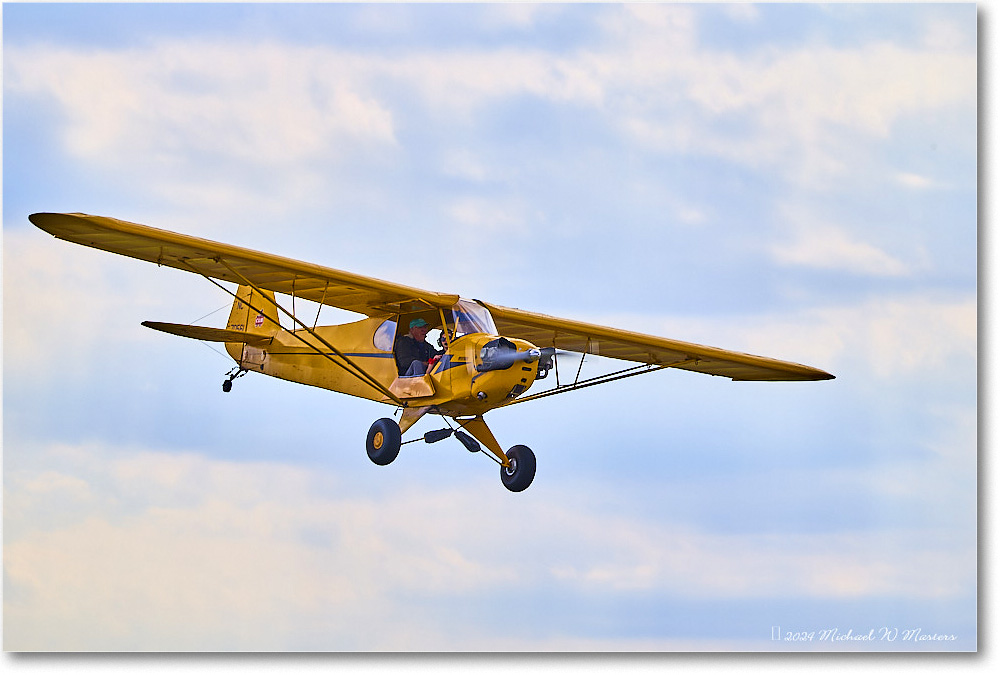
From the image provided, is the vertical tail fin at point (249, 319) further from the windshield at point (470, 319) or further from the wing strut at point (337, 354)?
the windshield at point (470, 319)

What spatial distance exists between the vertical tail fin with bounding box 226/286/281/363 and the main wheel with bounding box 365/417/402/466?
6.60 feet

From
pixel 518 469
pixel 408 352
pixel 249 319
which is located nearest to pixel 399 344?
pixel 408 352

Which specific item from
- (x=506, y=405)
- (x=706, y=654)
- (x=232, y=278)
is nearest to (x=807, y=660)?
(x=706, y=654)

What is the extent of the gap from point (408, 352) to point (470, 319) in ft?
2.46

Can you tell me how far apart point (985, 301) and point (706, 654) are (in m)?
4.15

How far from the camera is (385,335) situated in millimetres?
14508

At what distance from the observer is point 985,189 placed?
46.1 ft

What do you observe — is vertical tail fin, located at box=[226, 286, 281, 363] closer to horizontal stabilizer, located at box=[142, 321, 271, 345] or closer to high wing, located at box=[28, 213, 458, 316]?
horizontal stabilizer, located at box=[142, 321, 271, 345]

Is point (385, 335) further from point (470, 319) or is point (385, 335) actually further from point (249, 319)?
point (249, 319)

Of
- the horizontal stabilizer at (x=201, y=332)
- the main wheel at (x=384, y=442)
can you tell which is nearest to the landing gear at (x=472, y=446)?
the main wheel at (x=384, y=442)

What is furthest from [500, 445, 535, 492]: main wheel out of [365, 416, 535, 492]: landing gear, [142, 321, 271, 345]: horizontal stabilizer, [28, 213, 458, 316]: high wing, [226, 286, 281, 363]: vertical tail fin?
[142, 321, 271, 345]: horizontal stabilizer

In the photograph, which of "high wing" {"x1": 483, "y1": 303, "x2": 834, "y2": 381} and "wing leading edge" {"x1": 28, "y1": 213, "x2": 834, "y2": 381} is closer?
"wing leading edge" {"x1": 28, "y1": 213, "x2": 834, "y2": 381}

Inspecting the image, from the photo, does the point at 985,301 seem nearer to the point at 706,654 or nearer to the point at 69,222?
the point at 706,654

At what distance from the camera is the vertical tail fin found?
15875 millimetres
